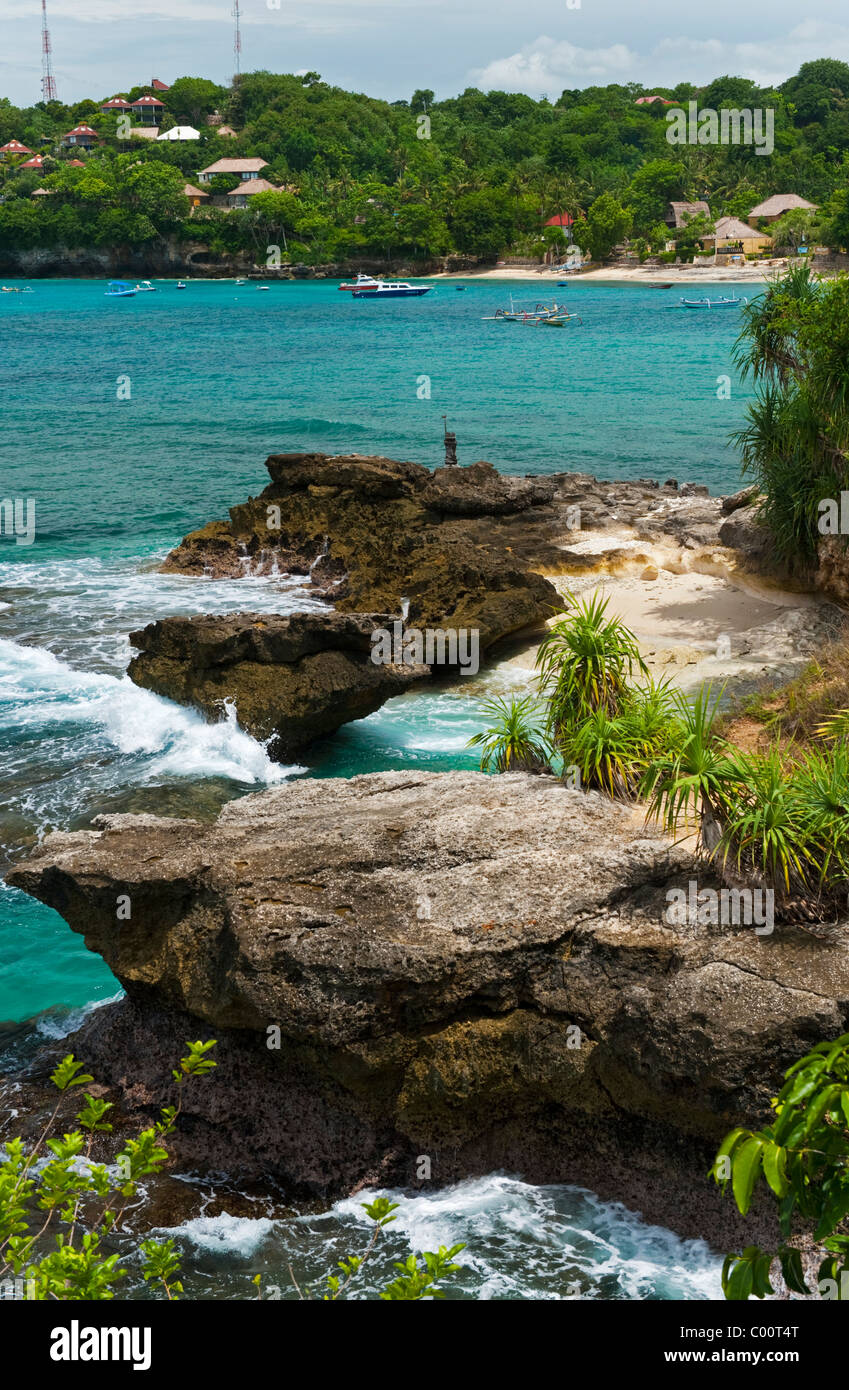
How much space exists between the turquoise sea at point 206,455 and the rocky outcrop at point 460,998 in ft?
1.94

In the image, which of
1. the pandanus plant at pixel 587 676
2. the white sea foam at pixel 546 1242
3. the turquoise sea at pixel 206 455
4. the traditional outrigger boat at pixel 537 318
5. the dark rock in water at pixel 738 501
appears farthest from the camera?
the traditional outrigger boat at pixel 537 318

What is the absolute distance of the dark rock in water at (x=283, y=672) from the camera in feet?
58.2

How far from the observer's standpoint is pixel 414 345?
8675 centimetres

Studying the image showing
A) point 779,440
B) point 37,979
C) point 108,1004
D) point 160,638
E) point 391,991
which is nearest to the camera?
point 391,991

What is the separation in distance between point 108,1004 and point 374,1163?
3444mm

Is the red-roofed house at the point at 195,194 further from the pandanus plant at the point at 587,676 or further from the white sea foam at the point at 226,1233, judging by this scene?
the white sea foam at the point at 226,1233

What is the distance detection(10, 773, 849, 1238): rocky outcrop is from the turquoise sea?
0.59m

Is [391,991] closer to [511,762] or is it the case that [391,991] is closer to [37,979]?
[511,762]

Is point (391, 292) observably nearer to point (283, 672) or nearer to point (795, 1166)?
point (283, 672)

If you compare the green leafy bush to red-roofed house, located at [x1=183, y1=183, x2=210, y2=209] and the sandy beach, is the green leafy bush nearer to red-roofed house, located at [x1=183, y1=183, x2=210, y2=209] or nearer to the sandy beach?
the sandy beach

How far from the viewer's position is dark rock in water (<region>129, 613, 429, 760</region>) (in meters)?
17.8

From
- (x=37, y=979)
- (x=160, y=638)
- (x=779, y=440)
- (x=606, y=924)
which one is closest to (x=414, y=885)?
(x=606, y=924)

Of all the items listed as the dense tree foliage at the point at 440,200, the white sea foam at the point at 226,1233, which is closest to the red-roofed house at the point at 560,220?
the dense tree foliage at the point at 440,200

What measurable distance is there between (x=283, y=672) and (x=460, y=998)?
375 inches
